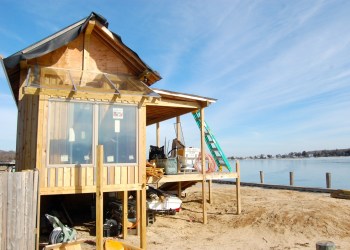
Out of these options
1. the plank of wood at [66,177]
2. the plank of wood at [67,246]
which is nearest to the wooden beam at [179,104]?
the plank of wood at [66,177]

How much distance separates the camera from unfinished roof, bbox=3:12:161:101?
8656mm

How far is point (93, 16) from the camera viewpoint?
30.7 ft

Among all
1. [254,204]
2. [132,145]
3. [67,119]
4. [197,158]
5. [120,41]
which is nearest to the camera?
[67,119]

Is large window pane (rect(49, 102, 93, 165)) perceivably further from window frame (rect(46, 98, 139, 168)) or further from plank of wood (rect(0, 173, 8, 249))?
plank of wood (rect(0, 173, 8, 249))

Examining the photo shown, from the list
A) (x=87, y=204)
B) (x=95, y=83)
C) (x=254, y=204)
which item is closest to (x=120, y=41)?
(x=95, y=83)

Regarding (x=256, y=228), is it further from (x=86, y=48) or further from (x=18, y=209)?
(x=86, y=48)

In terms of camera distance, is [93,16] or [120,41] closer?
[93,16]

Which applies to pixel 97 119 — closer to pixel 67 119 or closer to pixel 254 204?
pixel 67 119

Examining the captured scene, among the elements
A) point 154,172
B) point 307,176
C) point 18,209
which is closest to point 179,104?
point 154,172

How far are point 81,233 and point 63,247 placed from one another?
2.26 m

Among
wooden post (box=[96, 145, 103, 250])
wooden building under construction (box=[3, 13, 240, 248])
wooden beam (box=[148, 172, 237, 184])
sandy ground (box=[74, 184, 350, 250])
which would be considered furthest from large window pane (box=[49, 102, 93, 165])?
wooden beam (box=[148, 172, 237, 184])

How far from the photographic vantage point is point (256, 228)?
35.0 feet

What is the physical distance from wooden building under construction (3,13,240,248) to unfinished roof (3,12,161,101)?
26mm

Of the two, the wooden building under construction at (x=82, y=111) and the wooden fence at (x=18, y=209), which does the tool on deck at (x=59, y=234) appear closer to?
the wooden building under construction at (x=82, y=111)
